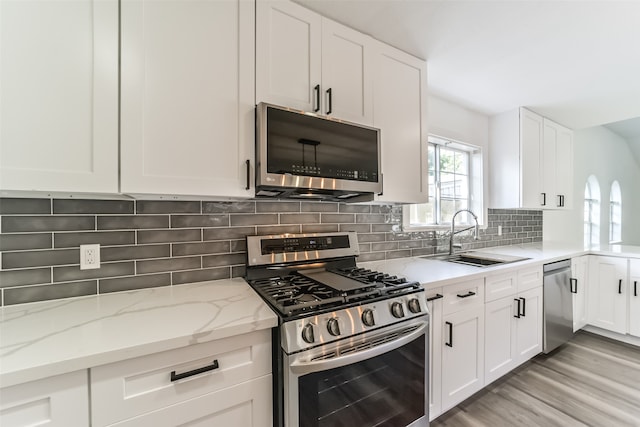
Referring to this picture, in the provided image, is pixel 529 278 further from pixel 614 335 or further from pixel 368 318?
pixel 368 318

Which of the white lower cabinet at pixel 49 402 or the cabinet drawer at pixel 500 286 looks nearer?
the white lower cabinet at pixel 49 402

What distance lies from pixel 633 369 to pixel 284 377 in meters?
3.14

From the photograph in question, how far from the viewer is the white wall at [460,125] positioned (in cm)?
251

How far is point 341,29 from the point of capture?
1533 millimetres

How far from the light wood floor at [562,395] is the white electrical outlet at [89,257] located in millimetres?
2103

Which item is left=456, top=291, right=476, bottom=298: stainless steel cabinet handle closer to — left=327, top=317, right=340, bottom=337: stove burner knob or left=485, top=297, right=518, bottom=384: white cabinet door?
left=485, top=297, right=518, bottom=384: white cabinet door

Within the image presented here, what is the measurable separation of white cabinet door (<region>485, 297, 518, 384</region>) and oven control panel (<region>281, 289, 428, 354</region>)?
0.85 metres

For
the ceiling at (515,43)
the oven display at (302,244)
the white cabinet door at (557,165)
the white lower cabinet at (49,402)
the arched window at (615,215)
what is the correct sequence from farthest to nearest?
the arched window at (615,215), the white cabinet door at (557,165), the oven display at (302,244), the ceiling at (515,43), the white lower cabinet at (49,402)

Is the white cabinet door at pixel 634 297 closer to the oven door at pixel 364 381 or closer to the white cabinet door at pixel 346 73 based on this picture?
the oven door at pixel 364 381

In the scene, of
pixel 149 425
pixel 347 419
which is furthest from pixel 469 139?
pixel 149 425

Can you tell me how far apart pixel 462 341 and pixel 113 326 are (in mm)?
1836

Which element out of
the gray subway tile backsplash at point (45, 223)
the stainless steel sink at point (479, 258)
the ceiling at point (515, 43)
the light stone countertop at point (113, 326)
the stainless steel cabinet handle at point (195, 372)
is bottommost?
the stainless steel cabinet handle at point (195, 372)

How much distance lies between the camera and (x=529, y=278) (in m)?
2.17

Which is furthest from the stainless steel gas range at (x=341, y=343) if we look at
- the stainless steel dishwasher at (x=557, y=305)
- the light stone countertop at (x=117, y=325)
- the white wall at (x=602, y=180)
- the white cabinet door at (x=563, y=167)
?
the white wall at (x=602, y=180)
